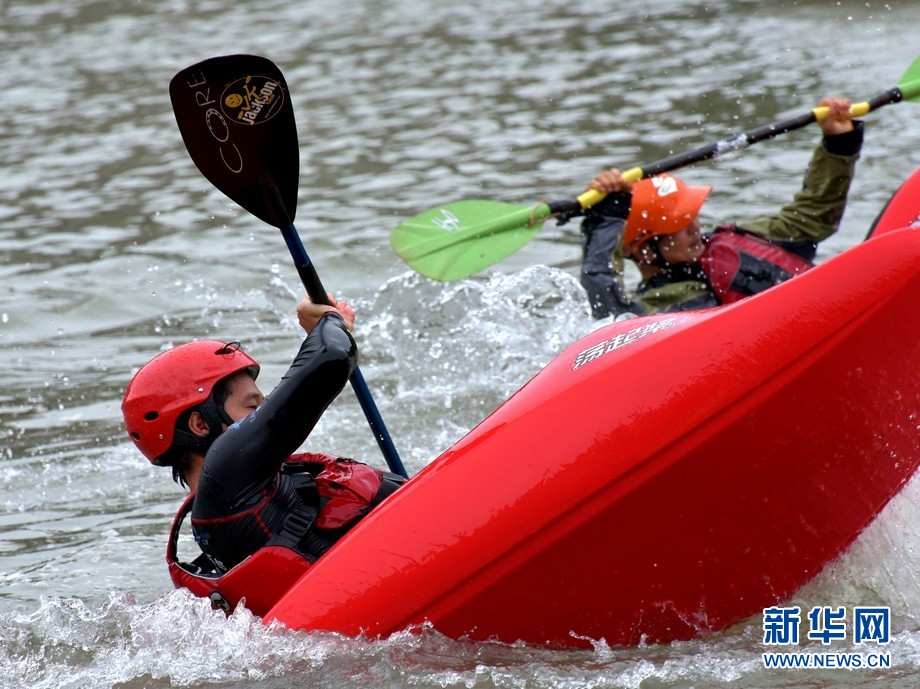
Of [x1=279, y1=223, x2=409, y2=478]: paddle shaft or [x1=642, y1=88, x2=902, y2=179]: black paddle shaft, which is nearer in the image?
[x1=279, y1=223, x2=409, y2=478]: paddle shaft

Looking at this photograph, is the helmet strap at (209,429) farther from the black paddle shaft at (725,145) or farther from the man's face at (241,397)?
the black paddle shaft at (725,145)

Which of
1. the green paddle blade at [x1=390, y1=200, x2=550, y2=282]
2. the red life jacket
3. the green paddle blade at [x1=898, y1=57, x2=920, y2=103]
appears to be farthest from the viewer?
the green paddle blade at [x1=898, y1=57, x2=920, y2=103]

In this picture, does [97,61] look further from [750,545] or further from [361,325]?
[750,545]

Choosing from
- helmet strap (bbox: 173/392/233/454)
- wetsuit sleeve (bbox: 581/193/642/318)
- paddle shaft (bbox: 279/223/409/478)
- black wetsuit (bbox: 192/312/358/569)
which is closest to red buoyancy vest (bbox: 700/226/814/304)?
wetsuit sleeve (bbox: 581/193/642/318)

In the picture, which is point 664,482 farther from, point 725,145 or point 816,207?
point 725,145

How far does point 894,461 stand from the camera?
10.7 feet

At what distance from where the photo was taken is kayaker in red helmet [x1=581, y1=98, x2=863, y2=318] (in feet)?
17.4

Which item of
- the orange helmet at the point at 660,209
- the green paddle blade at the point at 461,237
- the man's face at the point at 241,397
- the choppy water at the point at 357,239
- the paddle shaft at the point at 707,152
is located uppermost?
the man's face at the point at 241,397

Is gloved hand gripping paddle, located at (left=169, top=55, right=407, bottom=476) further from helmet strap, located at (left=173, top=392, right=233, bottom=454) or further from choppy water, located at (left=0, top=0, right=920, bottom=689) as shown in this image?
choppy water, located at (left=0, top=0, right=920, bottom=689)

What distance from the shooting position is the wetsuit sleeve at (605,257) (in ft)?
17.3

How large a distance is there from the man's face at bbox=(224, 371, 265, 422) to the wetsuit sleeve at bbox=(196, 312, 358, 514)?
312 mm

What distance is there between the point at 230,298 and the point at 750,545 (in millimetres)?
4932

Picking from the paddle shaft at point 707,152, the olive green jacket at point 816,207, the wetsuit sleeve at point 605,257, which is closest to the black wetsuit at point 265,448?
the wetsuit sleeve at point 605,257

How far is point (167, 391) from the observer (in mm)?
3424
